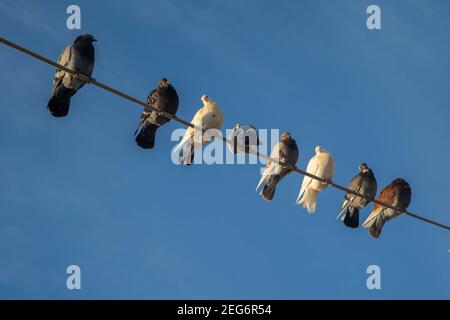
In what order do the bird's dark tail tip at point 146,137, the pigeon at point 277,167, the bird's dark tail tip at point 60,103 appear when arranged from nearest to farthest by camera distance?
the bird's dark tail tip at point 60,103
the bird's dark tail tip at point 146,137
the pigeon at point 277,167

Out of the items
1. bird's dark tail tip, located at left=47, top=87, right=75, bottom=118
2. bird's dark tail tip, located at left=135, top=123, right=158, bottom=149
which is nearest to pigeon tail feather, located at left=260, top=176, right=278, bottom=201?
bird's dark tail tip, located at left=135, top=123, right=158, bottom=149

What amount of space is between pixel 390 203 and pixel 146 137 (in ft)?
15.7

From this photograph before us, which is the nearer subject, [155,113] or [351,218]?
[155,113]

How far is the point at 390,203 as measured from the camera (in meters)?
20.2

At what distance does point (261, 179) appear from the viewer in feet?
63.2

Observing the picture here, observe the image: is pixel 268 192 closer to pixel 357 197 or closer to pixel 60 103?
pixel 357 197

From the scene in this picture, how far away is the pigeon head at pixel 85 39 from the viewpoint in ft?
58.2

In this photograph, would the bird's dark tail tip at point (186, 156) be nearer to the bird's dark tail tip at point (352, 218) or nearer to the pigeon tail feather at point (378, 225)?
the bird's dark tail tip at point (352, 218)

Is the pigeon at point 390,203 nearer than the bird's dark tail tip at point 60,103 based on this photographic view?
No

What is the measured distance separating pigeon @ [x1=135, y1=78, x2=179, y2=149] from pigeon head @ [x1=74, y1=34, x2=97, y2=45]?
1354mm

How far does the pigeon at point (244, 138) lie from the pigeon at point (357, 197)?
6.91 feet

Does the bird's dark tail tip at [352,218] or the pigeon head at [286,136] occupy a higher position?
the pigeon head at [286,136]

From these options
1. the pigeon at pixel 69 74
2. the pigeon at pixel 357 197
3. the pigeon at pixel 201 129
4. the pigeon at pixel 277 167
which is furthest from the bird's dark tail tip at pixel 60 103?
the pigeon at pixel 357 197

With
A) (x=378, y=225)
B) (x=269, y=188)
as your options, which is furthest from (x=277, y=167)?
(x=378, y=225)
